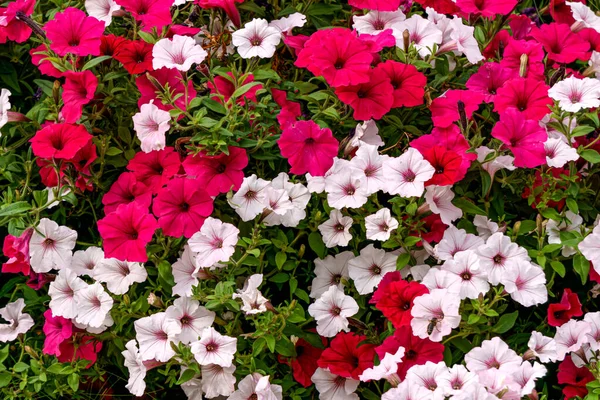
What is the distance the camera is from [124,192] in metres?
2.16

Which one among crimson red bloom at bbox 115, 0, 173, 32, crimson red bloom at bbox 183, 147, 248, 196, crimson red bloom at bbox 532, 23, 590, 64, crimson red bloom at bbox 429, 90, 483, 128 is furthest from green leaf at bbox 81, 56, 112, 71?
crimson red bloom at bbox 532, 23, 590, 64

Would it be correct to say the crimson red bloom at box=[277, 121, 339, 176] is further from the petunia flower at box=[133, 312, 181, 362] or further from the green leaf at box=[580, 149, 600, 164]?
the green leaf at box=[580, 149, 600, 164]

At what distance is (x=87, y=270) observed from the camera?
7.07 feet

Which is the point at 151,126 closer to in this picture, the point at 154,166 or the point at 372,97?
the point at 154,166

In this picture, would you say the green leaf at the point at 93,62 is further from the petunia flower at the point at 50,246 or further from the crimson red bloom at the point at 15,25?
the petunia flower at the point at 50,246

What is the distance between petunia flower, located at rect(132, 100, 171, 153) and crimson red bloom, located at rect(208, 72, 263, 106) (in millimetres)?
159

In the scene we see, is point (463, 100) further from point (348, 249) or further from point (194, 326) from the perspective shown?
point (194, 326)

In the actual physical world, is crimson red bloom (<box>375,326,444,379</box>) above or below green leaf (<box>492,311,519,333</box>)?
below

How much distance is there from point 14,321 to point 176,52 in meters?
0.85

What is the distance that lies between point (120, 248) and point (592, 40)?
1511 mm

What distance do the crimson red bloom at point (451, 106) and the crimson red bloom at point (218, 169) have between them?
0.51m

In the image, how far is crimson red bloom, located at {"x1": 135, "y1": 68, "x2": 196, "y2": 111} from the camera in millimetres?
2158

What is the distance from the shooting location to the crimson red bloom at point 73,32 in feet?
7.13

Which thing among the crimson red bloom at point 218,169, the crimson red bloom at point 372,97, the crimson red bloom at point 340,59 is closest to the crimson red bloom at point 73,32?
the crimson red bloom at point 218,169
